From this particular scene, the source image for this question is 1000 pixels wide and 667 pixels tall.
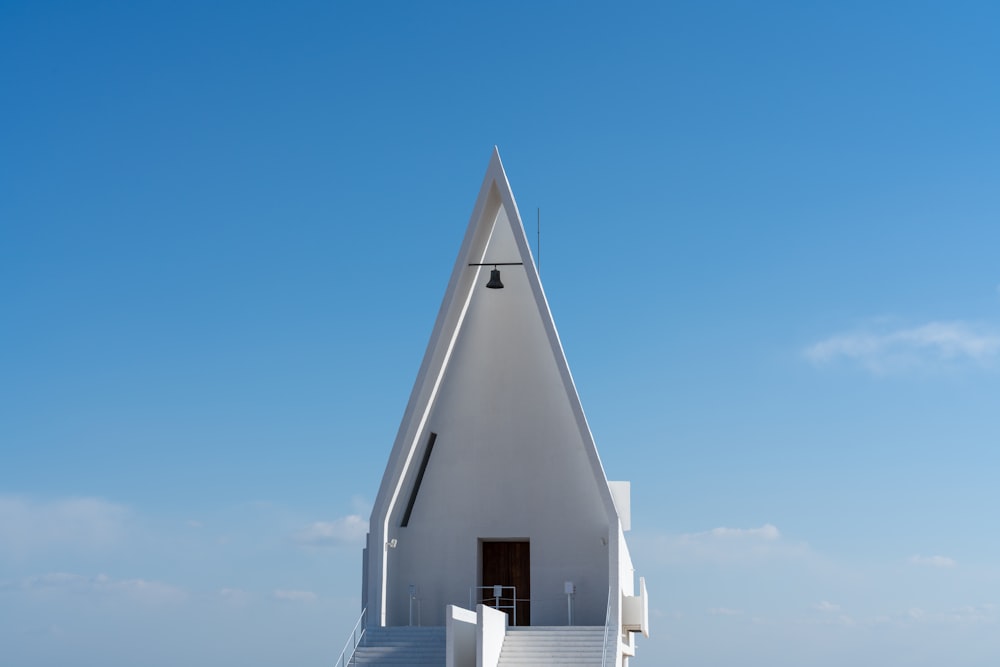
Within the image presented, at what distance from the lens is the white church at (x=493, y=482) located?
2036 centimetres

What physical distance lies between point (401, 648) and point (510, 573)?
11.4 ft

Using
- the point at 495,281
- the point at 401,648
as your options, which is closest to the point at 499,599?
the point at 401,648

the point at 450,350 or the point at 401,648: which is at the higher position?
the point at 450,350

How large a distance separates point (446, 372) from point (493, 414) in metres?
1.18

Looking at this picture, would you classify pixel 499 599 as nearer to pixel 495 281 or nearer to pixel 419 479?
pixel 419 479

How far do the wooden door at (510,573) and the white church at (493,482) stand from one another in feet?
0.08

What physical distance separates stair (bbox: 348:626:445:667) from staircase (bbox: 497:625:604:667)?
1088mm

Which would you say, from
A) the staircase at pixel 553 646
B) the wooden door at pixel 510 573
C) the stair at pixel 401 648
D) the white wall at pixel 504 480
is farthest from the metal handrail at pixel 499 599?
the staircase at pixel 553 646

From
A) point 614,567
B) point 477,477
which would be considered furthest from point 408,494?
point 614,567

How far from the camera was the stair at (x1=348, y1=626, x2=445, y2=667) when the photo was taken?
729 inches

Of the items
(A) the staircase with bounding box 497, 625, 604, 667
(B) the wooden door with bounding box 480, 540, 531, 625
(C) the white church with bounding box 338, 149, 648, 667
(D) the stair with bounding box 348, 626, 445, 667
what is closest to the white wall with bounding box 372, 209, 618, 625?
(C) the white church with bounding box 338, 149, 648, 667

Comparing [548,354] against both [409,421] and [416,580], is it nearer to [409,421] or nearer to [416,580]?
[409,421]

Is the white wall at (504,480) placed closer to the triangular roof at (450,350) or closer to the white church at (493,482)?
the white church at (493,482)

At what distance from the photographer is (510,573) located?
71.5ft
